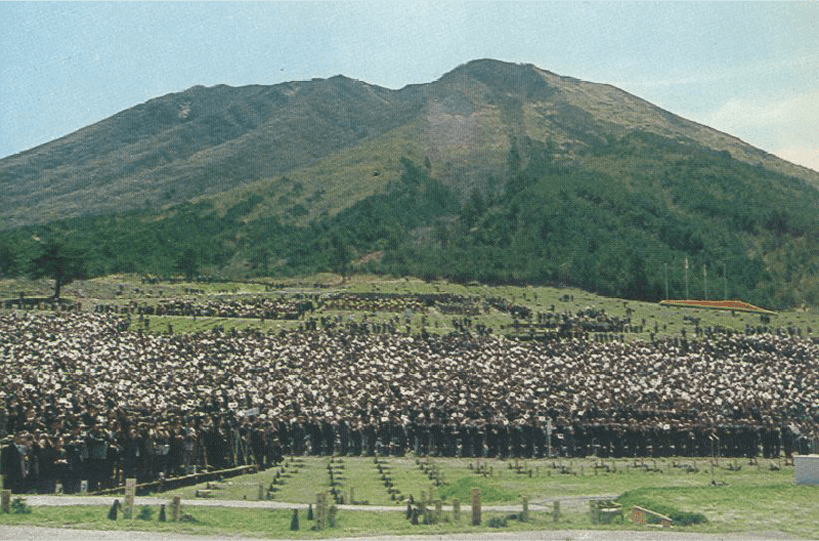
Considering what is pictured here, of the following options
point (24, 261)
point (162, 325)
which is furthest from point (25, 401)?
point (24, 261)

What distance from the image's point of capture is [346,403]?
174ft

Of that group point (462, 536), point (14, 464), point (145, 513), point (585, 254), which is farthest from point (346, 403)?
point (585, 254)

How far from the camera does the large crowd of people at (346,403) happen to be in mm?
40531

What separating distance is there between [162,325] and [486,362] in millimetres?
38863

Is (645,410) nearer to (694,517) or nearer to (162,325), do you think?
(694,517)

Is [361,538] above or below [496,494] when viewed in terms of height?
below

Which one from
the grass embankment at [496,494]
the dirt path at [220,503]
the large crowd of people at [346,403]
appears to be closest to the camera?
the grass embankment at [496,494]

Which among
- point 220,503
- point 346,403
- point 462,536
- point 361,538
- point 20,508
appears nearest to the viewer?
point 361,538

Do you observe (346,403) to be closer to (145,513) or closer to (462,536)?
(145,513)

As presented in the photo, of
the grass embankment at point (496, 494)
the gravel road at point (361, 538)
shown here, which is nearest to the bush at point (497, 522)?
the grass embankment at point (496, 494)

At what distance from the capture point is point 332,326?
9619 centimetres

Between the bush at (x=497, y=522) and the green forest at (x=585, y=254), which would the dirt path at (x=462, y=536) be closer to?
the bush at (x=497, y=522)

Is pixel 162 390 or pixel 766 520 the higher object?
pixel 162 390

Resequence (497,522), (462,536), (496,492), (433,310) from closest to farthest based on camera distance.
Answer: (462,536) → (497,522) → (496,492) → (433,310)
